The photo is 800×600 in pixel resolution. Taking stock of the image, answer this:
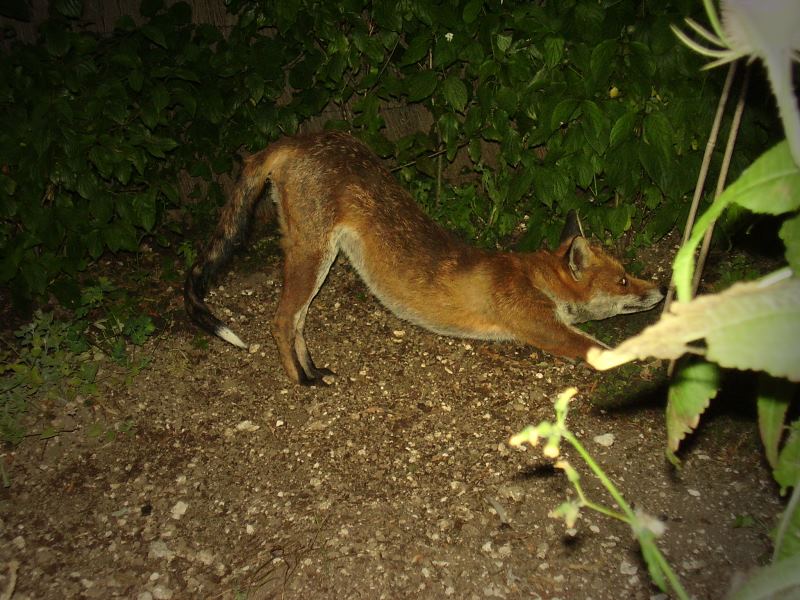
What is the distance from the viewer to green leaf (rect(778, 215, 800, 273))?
126 cm

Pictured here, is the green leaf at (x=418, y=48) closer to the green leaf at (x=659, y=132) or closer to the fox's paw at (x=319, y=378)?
the green leaf at (x=659, y=132)

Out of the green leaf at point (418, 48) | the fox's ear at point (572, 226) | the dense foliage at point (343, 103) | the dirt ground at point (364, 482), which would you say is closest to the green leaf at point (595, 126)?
the dense foliage at point (343, 103)

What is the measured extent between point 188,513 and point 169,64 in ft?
10.5

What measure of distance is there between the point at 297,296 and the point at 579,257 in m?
1.91

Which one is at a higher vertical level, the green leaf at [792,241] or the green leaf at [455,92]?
the green leaf at [792,241]

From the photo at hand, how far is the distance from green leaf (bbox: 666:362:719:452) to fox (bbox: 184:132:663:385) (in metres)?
2.52

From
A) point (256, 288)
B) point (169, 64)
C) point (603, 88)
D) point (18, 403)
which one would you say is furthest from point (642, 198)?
point (18, 403)

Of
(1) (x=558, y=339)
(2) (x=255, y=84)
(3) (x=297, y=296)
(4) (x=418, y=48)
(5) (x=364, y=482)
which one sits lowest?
(5) (x=364, y=482)

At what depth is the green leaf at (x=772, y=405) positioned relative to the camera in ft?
4.89

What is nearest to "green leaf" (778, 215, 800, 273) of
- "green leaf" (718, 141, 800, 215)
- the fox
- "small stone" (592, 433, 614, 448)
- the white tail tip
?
"green leaf" (718, 141, 800, 215)

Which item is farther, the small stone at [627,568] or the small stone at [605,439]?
the small stone at [605,439]

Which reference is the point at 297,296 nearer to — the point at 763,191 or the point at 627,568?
the point at 627,568

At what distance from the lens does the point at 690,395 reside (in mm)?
1598

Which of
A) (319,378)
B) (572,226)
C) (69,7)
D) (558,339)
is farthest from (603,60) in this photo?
(69,7)
